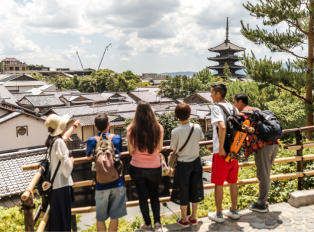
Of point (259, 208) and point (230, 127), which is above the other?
point (230, 127)

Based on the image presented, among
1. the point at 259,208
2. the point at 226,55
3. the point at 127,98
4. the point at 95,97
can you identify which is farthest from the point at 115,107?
the point at 226,55

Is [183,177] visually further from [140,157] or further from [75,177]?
[75,177]

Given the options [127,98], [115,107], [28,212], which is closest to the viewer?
[28,212]

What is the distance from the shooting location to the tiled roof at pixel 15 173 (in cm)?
858

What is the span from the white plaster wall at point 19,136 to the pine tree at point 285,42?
15.4m

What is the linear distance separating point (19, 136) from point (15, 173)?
31.3 ft

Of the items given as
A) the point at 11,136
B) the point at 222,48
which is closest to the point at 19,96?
the point at 11,136

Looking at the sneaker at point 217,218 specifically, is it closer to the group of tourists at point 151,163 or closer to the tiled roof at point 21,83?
the group of tourists at point 151,163

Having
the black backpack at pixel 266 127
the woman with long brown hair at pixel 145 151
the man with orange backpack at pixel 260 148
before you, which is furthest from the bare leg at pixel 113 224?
the black backpack at pixel 266 127

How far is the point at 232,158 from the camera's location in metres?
2.69

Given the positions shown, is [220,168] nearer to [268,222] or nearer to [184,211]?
[184,211]

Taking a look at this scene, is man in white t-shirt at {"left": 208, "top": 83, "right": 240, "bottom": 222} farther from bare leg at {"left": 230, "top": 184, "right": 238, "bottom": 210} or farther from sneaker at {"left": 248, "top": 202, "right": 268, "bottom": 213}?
sneaker at {"left": 248, "top": 202, "right": 268, "bottom": 213}

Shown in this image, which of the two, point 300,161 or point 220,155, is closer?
point 220,155

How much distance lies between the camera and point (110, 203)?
246cm
